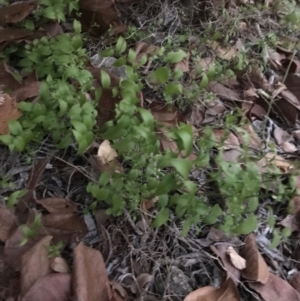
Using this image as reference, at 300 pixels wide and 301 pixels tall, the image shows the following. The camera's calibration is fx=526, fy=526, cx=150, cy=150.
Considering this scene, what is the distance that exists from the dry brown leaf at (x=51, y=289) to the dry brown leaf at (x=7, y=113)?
41 centimetres

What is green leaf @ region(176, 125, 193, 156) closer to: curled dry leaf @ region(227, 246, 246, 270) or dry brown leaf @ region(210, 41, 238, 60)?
curled dry leaf @ region(227, 246, 246, 270)

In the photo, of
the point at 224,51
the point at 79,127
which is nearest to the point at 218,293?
the point at 79,127

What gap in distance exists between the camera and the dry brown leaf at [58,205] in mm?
1317

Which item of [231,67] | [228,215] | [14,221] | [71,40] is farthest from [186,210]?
[231,67]

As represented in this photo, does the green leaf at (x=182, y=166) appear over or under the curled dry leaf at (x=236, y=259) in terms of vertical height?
over

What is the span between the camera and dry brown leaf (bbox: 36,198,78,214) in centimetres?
132

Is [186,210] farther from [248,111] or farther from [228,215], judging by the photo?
[248,111]

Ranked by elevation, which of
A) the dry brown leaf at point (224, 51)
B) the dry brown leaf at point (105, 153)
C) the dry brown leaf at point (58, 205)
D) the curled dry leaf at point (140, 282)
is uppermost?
the dry brown leaf at point (224, 51)

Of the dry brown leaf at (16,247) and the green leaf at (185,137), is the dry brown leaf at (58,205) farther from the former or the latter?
the green leaf at (185,137)

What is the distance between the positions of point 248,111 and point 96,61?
521mm

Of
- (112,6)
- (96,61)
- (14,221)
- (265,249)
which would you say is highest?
(112,6)

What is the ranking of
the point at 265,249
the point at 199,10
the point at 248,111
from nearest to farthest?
the point at 265,249
the point at 248,111
the point at 199,10

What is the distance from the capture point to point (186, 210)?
1.21m

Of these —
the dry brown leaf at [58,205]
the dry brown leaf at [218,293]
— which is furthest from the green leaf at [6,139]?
the dry brown leaf at [218,293]
